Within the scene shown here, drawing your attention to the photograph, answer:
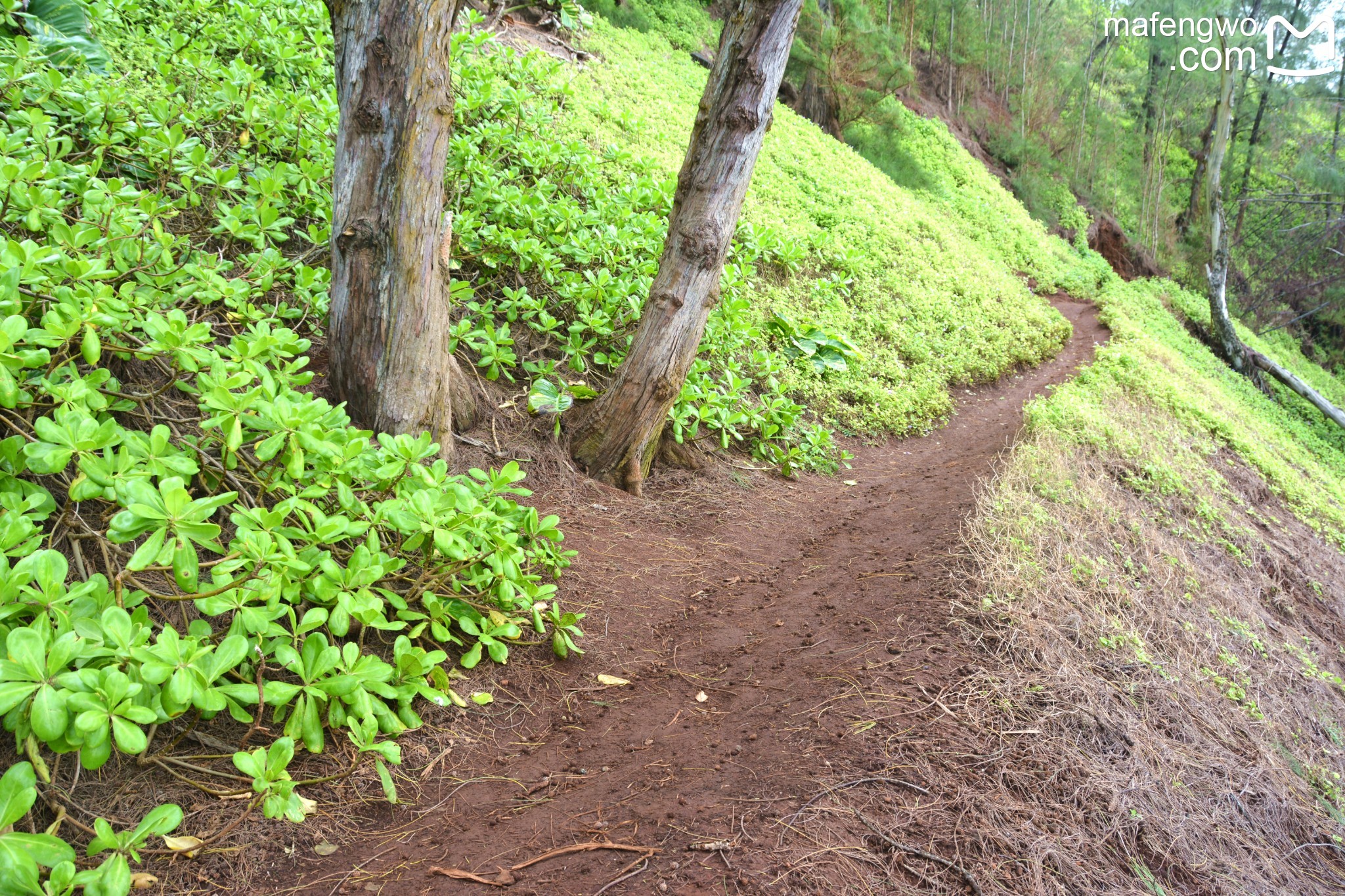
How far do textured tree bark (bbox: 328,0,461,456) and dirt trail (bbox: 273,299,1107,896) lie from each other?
3.82ft

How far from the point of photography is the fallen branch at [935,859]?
189 cm

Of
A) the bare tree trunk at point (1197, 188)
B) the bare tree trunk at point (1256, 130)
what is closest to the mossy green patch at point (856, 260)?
the bare tree trunk at point (1256, 130)

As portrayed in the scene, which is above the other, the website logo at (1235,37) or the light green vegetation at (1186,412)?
the website logo at (1235,37)

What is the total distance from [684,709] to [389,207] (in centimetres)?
239

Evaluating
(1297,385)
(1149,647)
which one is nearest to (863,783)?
(1149,647)

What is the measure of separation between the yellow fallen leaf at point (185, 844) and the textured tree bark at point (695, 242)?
289 cm

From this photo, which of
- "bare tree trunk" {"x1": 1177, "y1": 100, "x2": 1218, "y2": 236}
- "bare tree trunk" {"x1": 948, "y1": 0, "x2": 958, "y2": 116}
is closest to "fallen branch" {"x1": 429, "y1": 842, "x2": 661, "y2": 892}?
"bare tree trunk" {"x1": 948, "y1": 0, "x2": 958, "y2": 116}

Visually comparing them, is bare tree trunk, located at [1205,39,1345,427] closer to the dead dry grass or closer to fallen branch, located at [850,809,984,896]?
the dead dry grass

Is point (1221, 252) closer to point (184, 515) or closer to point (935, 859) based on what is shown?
point (935, 859)

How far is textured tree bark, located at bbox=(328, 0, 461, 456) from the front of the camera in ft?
10.3

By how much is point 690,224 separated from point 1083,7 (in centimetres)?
2837

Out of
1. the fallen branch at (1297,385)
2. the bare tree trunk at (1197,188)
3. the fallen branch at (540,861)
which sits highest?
the bare tree trunk at (1197,188)

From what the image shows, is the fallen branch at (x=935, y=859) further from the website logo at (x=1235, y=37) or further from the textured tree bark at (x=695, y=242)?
the website logo at (x=1235, y=37)

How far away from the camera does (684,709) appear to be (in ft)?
8.94
